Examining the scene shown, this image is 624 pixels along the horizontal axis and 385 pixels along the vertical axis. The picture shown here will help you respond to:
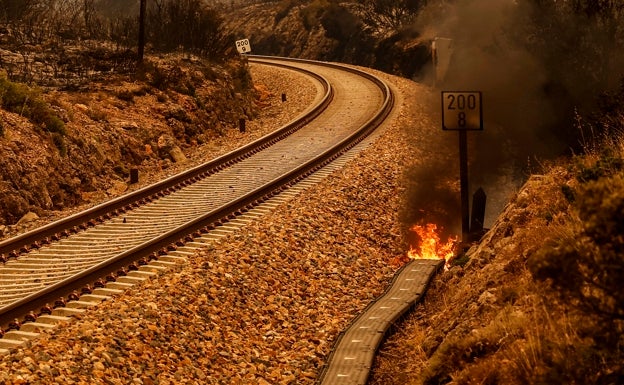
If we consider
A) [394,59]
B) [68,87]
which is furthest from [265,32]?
[68,87]

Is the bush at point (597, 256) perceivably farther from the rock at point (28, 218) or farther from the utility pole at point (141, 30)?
the utility pole at point (141, 30)

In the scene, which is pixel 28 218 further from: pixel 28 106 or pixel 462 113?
pixel 462 113

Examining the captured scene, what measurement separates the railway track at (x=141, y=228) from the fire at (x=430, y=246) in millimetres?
3634

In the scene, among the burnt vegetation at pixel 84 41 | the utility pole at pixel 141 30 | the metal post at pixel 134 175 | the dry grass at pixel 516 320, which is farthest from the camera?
the utility pole at pixel 141 30

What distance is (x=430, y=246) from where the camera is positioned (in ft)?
55.9

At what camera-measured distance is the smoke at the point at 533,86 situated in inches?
947

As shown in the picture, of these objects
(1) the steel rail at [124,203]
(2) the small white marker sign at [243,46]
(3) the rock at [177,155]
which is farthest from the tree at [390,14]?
(3) the rock at [177,155]

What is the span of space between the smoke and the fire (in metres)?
2.12

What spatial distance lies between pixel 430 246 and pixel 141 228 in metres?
6.51

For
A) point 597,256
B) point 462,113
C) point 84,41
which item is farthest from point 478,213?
point 84,41

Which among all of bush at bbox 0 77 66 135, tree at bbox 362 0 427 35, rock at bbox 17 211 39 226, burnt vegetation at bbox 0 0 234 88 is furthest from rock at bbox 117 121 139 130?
tree at bbox 362 0 427 35

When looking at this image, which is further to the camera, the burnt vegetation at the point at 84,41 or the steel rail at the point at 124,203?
the burnt vegetation at the point at 84,41

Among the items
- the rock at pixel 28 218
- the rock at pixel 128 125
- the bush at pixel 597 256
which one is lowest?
the rock at pixel 28 218

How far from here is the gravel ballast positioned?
31.9 feet
